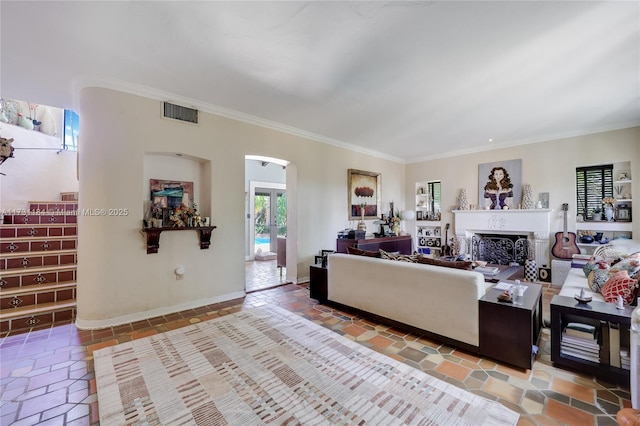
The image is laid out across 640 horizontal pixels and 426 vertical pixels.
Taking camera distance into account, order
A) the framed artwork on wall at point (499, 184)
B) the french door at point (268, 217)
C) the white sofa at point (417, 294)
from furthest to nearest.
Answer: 1. the french door at point (268, 217)
2. the framed artwork on wall at point (499, 184)
3. the white sofa at point (417, 294)

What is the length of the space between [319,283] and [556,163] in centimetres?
536

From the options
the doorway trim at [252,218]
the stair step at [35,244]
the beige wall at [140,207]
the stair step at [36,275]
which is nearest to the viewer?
the beige wall at [140,207]

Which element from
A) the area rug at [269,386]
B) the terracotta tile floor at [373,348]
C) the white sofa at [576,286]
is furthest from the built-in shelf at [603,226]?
the area rug at [269,386]

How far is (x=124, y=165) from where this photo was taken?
3.18 m

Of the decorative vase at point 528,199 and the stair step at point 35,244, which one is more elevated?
the decorative vase at point 528,199

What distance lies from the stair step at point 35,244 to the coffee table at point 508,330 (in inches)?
212

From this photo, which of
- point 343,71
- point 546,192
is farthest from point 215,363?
point 546,192

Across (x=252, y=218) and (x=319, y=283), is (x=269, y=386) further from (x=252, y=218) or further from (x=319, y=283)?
(x=252, y=218)

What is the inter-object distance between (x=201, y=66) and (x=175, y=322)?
117 inches

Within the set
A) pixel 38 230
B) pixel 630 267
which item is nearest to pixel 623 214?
pixel 630 267

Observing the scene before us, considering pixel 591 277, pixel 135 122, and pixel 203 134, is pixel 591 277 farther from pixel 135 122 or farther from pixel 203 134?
pixel 135 122

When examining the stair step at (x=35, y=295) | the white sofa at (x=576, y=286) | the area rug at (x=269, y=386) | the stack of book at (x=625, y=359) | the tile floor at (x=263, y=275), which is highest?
the white sofa at (x=576, y=286)

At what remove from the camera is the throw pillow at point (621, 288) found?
2.22 meters

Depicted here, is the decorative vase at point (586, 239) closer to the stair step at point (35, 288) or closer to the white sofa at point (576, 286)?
the white sofa at point (576, 286)
